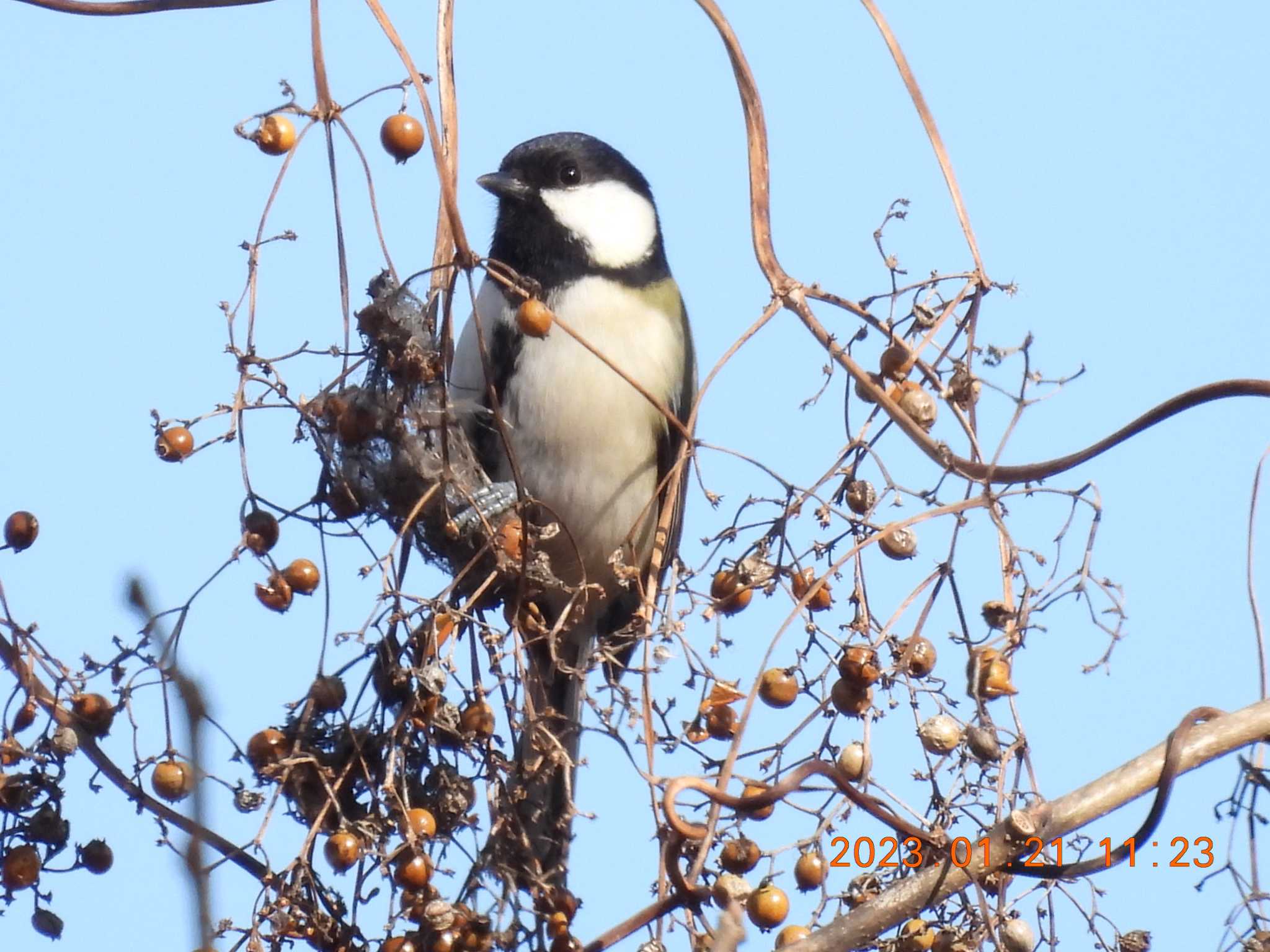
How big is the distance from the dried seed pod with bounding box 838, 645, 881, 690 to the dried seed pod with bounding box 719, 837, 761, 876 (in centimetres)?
21

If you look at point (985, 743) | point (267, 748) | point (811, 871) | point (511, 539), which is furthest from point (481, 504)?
point (985, 743)

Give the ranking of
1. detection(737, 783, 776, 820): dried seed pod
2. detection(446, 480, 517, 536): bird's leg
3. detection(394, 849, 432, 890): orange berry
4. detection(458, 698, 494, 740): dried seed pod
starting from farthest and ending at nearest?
detection(446, 480, 517, 536): bird's leg < detection(458, 698, 494, 740): dried seed pod < detection(394, 849, 432, 890): orange berry < detection(737, 783, 776, 820): dried seed pod

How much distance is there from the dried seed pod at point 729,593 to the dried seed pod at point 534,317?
379 millimetres

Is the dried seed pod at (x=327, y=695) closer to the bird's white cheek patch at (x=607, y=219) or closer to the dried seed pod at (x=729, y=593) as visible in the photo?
the dried seed pod at (x=729, y=593)

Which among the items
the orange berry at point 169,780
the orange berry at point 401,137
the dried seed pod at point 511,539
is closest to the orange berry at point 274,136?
the orange berry at point 401,137

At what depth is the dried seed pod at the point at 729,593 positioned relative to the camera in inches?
72.7

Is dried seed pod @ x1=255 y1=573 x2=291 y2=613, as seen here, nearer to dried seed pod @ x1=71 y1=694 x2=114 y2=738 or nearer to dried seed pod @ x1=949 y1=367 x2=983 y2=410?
dried seed pod @ x1=71 y1=694 x2=114 y2=738

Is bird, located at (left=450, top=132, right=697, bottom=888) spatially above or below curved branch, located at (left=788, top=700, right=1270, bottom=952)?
above

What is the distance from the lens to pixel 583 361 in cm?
305

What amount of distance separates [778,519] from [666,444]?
142cm

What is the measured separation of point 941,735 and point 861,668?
4.5 inches

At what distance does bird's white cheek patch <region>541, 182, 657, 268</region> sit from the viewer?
3.18 metres

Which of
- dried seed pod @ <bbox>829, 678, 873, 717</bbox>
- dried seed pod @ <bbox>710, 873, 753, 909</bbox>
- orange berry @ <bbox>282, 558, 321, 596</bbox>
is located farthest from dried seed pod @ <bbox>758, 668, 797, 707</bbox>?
orange berry @ <bbox>282, 558, 321, 596</bbox>

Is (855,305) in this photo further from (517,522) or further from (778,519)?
(517,522)
